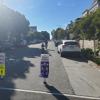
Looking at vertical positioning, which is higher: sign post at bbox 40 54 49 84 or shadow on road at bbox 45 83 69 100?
sign post at bbox 40 54 49 84

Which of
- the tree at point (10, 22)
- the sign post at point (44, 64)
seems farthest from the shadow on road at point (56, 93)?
the tree at point (10, 22)

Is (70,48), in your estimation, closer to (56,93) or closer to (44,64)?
(44,64)

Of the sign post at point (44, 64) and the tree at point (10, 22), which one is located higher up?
the tree at point (10, 22)

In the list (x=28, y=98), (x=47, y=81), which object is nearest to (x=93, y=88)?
(x=47, y=81)

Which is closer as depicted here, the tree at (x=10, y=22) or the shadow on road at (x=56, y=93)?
the shadow on road at (x=56, y=93)

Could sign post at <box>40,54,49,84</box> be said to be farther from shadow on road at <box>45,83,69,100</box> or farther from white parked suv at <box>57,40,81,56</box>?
white parked suv at <box>57,40,81,56</box>

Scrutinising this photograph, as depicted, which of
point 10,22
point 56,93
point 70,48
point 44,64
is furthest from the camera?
point 10,22

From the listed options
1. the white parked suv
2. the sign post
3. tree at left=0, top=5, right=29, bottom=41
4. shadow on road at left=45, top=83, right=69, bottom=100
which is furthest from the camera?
tree at left=0, top=5, right=29, bottom=41

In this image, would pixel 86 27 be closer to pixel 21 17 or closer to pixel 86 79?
pixel 86 79

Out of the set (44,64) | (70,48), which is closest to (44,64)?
(44,64)

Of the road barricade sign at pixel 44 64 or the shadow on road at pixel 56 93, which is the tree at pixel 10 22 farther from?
the shadow on road at pixel 56 93

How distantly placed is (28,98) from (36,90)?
5.01 ft

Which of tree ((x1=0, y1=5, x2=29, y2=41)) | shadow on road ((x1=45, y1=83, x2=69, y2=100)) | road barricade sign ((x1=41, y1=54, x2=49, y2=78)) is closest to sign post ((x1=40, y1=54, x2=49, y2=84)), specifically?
road barricade sign ((x1=41, y1=54, x2=49, y2=78))

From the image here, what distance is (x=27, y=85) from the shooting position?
12.4 meters
